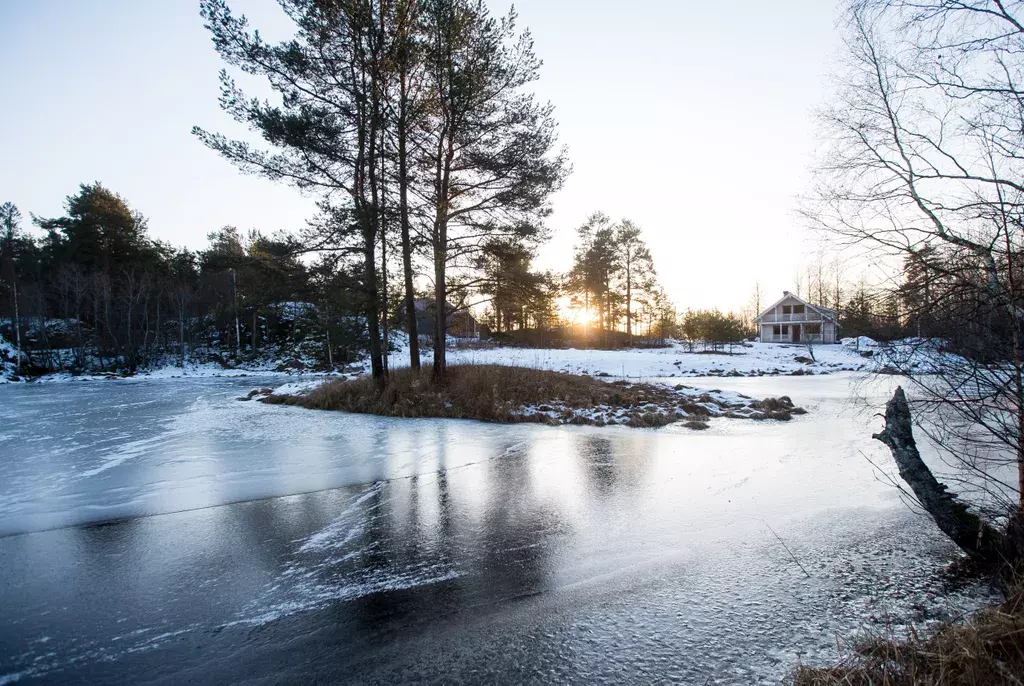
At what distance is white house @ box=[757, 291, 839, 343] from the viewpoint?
4450cm

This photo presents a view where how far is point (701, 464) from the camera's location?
6.75 m

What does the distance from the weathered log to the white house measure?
152 feet

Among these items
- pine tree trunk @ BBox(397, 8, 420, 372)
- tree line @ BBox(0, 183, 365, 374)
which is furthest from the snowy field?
pine tree trunk @ BBox(397, 8, 420, 372)

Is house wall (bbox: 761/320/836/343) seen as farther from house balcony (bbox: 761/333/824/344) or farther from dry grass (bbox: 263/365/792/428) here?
dry grass (bbox: 263/365/792/428)

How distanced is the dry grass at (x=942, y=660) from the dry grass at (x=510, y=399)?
8.22 m

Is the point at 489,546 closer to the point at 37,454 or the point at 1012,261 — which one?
the point at 1012,261

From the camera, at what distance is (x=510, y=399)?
12203 mm

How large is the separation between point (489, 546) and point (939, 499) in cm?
348

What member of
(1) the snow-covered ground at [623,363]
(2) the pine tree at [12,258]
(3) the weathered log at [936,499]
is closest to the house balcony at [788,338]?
(1) the snow-covered ground at [623,363]

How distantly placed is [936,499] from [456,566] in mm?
3644

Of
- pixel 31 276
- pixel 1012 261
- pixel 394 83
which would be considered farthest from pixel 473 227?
pixel 31 276

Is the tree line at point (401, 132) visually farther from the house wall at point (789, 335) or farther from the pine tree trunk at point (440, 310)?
the house wall at point (789, 335)

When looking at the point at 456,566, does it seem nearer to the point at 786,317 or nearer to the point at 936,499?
the point at 936,499

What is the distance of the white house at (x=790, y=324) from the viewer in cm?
4450
